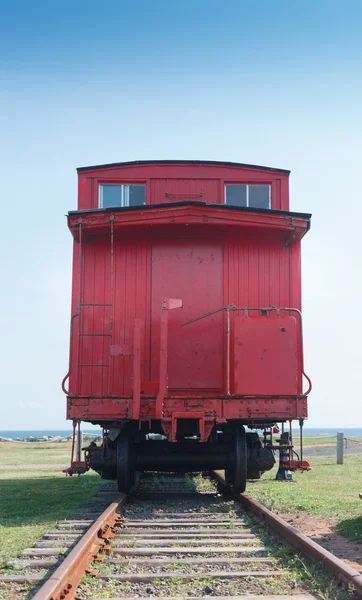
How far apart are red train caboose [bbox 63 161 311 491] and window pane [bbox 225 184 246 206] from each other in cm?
128

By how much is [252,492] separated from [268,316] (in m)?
3.29

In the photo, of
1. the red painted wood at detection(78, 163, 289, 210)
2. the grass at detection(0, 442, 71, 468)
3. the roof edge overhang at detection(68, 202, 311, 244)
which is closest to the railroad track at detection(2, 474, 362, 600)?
the roof edge overhang at detection(68, 202, 311, 244)

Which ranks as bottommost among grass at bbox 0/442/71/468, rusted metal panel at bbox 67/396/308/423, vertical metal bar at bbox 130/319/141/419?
grass at bbox 0/442/71/468

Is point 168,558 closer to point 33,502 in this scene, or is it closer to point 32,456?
point 33,502

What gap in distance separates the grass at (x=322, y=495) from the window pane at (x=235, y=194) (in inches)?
195

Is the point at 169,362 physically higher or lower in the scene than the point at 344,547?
higher

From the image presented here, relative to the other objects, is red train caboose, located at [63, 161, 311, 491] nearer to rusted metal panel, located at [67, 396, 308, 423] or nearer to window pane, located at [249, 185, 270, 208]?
rusted metal panel, located at [67, 396, 308, 423]

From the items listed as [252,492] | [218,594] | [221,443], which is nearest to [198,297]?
[221,443]

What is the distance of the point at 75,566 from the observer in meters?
5.21

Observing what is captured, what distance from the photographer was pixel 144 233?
1066 cm

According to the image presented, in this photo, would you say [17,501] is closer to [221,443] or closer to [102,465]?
[102,465]

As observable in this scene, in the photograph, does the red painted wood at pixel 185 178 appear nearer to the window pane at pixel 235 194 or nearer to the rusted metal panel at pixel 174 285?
the window pane at pixel 235 194

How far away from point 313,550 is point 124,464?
471 cm

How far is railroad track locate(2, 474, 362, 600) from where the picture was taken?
16.4ft
